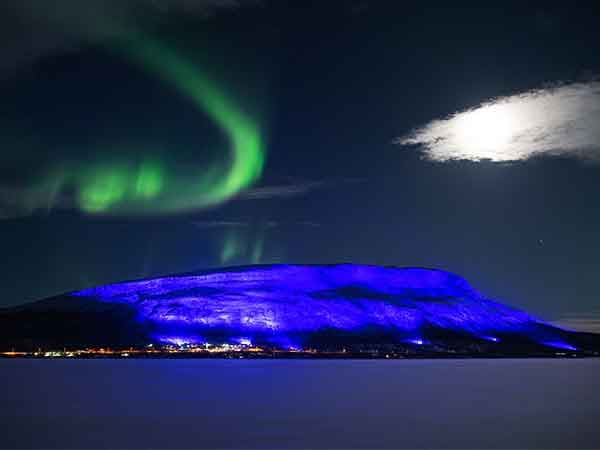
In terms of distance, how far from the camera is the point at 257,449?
159 ft

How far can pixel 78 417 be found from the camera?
227 ft

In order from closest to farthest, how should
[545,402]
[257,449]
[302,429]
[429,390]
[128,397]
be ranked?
[257,449]
[302,429]
[545,402]
[128,397]
[429,390]

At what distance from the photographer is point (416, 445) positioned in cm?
5012

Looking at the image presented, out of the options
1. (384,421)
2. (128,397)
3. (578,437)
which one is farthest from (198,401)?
(578,437)

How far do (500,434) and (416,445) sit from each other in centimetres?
878

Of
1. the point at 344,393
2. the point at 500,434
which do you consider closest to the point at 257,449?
the point at 500,434

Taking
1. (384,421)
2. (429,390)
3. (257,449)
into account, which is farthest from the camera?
(429,390)

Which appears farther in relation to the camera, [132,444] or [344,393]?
[344,393]

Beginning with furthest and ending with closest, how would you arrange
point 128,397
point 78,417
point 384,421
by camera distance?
point 128,397 → point 78,417 → point 384,421

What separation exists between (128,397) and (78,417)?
2485 centimetres

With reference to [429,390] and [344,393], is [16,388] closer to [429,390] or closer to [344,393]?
[344,393]

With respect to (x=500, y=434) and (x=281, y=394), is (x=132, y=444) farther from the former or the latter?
(x=281, y=394)

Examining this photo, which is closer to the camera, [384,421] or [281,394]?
[384,421]

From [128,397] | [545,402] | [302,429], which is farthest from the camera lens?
[128,397]
